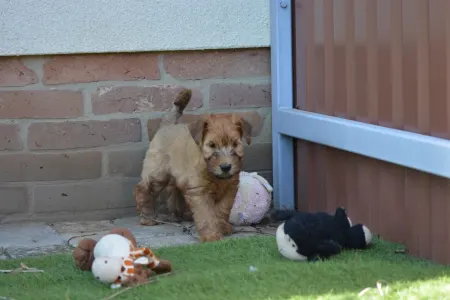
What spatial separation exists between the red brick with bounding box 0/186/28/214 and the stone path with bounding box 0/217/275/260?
116mm

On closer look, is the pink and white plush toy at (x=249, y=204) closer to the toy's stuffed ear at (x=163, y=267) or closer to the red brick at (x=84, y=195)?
the red brick at (x=84, y=195)

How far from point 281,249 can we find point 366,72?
1.27m

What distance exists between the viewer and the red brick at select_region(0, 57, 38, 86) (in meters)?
5.83

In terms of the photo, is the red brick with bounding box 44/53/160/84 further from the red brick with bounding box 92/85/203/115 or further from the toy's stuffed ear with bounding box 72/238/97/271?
the toy's stuffed ear with bounding box 72/238/97/271

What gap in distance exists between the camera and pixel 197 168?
5.37 meters

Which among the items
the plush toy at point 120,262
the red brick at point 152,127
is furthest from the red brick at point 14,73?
the plush toy at point 120,262

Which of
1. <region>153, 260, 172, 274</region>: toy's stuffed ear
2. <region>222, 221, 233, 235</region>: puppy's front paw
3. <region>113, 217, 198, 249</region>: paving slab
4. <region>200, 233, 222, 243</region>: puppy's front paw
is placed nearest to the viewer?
<region>153, 260, 172, 274</region>: toy's stuffed ear

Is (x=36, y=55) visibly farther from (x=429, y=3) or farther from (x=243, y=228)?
(x=429, y=3)

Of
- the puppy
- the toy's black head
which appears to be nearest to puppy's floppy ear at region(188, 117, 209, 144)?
the puppy

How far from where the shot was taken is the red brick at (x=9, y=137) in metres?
5.86

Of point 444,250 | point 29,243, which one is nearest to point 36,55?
point 29,243

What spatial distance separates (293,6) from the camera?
239 inches

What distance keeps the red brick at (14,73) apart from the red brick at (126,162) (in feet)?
2.50

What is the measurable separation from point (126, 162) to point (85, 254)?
186 centimetres
